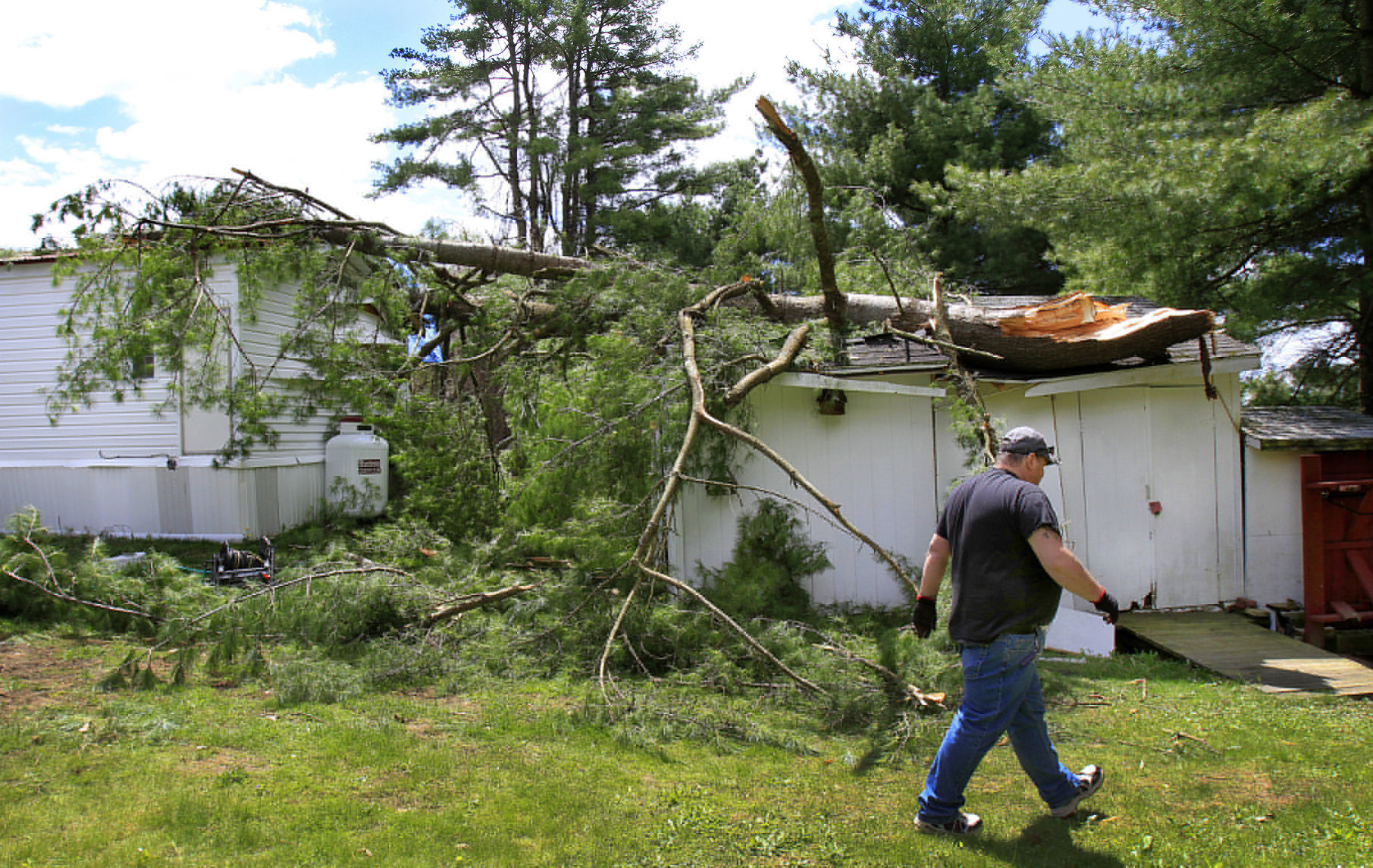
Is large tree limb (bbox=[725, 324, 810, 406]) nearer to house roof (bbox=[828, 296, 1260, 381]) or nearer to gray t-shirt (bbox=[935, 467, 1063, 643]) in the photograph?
house roof (bbox=[828, 296, 1260, 381])

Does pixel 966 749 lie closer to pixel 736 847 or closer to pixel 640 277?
Answer: pixel 736 847

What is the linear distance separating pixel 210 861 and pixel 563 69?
1967 centimetres

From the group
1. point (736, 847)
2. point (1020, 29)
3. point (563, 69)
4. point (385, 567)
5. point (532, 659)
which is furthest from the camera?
point (563, 69)

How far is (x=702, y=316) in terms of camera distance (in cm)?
777

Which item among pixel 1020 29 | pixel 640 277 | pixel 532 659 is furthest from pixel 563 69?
pixel 532 659

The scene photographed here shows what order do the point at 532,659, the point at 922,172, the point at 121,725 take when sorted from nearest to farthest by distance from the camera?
the point at 121,725 < the point at 532,659 < the point at 922,172

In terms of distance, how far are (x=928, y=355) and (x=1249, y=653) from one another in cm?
334

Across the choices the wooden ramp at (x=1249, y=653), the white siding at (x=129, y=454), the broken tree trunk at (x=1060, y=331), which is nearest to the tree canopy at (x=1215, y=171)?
the broken tree trunk at (x=1060, y=331)

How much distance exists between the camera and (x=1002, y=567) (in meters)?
3.33

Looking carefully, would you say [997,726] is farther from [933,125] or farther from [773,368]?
[933,125]

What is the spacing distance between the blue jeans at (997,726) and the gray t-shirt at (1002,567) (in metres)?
0.07

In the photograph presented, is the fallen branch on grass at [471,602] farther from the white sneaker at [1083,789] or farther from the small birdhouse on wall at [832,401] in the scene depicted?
the white sneaker at [1083,789]

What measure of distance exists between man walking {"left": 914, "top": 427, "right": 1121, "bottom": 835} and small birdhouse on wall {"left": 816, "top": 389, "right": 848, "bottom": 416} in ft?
13.5

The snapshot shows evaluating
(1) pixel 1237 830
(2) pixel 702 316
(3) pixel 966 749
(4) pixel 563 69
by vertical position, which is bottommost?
(1) pixel 1237 830
